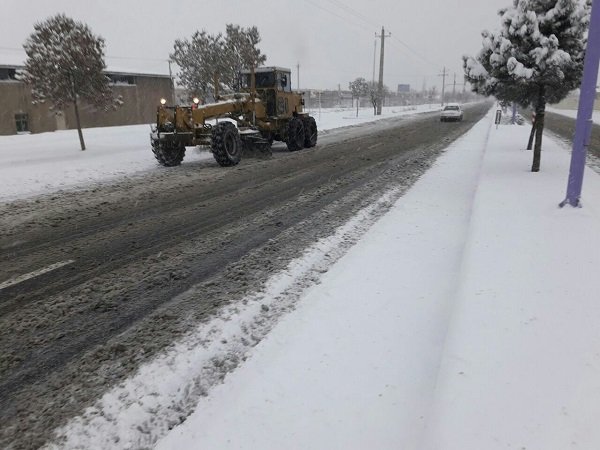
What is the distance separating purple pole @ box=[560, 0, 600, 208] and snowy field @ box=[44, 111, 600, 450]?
1.33 m

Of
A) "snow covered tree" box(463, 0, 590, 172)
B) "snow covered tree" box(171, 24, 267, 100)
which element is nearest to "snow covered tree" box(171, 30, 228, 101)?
"snow covered tree" box(171, 24, 267, 100)

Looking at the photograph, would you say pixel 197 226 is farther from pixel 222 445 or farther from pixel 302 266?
pixel 222 445

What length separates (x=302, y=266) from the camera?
17.0ft

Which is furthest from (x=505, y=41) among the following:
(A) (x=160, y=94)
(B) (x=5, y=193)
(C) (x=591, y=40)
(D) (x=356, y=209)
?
(A) (x=160, y=94)

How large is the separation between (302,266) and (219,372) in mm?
2167

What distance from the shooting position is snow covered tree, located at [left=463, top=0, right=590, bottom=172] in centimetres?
919

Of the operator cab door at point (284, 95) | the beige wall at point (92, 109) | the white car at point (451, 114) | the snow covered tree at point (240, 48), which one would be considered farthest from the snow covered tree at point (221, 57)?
the white car at point (451, 114)

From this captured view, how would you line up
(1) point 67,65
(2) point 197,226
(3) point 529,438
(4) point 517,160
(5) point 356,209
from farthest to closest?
(1) point 67,65 → (4) point 517,160 → (5) point 356,209 → (2) point 197,226 → (3) point 529,438

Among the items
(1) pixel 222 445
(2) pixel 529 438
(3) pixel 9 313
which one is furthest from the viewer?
(3) pixel 9 313

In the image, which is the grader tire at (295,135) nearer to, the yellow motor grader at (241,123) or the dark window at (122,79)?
the yellow motor grader at (241,123)

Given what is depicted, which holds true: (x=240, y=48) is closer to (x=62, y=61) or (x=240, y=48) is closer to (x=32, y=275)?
(x=62, y=61)

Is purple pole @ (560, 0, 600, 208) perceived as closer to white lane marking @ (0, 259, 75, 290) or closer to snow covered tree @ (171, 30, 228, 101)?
white lane marking @ (0, 259, 75, 290)

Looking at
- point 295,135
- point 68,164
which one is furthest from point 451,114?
point 68,164

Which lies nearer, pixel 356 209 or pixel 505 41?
pixel 356 209
